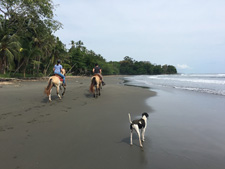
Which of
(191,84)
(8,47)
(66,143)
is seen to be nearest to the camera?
(66,143)

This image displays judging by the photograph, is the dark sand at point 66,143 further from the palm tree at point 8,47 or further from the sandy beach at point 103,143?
the palm tree at point 8,47

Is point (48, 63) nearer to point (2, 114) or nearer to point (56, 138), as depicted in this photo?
point (2, 114)

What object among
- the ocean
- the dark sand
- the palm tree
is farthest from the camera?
the palm tree

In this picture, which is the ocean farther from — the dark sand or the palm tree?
the palm tree

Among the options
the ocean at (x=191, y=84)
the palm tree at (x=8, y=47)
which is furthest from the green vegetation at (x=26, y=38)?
the ocean at (x=191, y=84)

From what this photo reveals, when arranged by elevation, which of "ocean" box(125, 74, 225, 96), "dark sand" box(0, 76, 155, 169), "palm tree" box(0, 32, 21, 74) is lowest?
"dark sand" box(0, 76, 155, 169)

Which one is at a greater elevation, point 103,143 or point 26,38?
point 26,38

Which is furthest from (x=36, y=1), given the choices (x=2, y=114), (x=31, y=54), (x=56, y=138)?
(x=56, y=138)

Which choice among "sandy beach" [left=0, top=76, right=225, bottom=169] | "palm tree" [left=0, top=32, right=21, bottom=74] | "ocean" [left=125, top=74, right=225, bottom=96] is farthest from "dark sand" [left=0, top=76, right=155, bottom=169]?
"palm tree" [left=0, top=32, right=21, bottom=74]

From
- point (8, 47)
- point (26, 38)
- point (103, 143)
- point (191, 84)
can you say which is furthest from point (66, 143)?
point (26, 38)

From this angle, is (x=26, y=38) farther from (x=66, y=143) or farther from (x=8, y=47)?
(x=66, y=143)

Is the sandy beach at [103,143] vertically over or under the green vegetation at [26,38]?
under

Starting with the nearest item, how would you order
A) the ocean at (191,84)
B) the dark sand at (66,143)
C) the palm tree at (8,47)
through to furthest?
the dark sand at (66,143) < the ocean at (191,84) < the palm tree at (8,47)

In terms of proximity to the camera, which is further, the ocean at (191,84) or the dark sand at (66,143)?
the ocean at (191,84)
